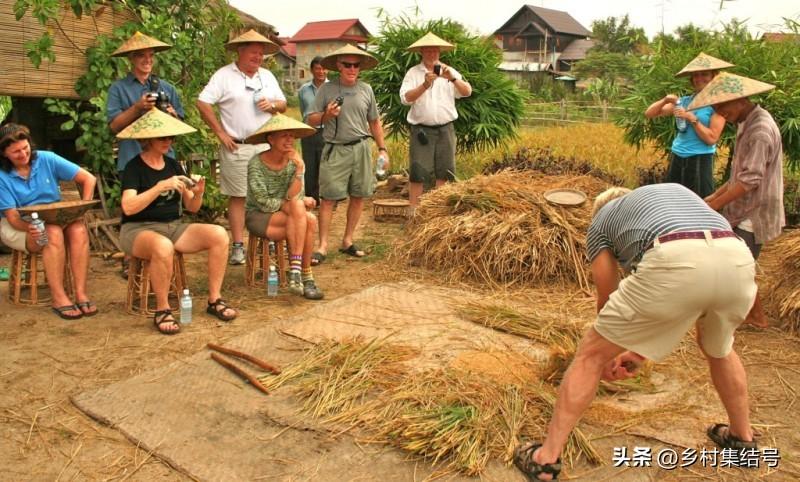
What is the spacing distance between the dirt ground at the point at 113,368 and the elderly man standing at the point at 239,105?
0.86m

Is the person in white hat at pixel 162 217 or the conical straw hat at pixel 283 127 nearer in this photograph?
the person in white hat at pixel 162 217

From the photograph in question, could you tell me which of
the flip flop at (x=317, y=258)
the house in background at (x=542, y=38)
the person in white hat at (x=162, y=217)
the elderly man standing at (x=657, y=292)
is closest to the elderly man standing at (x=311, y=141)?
the flip flop at (x=317, y=258)

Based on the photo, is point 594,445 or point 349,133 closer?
point 594,445

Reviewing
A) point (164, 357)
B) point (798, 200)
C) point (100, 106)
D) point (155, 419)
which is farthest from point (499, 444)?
point (798, 200)

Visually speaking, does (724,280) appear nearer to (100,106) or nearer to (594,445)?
(594,445)

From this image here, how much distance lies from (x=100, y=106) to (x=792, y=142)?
614cm

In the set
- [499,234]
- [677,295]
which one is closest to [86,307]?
[499,234]

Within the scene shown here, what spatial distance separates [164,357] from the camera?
12.7 ft

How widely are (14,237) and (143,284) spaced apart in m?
0.92

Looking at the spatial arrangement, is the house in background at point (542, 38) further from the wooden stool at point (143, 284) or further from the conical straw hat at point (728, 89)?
the wooden stool at point (143, 284)

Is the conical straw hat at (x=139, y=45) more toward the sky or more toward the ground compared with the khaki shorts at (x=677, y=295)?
more toward the sky

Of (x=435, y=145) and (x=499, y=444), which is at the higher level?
(x=435, y=145)

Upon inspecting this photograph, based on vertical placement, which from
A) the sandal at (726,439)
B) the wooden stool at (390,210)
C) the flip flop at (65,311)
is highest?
the wooden stool at (390,210)

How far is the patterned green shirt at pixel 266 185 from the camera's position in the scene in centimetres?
491
